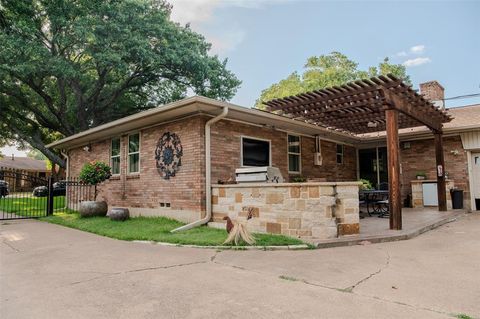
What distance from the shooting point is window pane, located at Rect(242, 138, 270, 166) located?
8.75 m

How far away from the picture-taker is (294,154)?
10656 mm

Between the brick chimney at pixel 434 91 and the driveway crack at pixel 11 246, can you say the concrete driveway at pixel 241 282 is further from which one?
the brick chimney at pixel 434 91

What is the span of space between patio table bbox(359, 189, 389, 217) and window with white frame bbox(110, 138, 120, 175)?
7784 millimetres

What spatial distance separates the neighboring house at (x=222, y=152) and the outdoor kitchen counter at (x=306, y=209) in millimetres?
155

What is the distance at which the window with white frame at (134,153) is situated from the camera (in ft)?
31.9

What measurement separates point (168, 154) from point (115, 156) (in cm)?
327

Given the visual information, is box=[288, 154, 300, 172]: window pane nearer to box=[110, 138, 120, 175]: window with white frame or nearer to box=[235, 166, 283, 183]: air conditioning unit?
box=[235, 166, 283, 183]: air conditioning unit

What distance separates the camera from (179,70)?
58.5ft

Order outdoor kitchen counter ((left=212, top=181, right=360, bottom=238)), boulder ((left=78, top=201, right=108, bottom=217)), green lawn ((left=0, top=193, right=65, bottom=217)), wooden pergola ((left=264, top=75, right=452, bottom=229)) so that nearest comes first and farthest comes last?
1. outdoor kitchen counter ((left=212, top=181, right=360, bottom=238))
2. wooden pergola ((left=264, top=75, right=452, bottom=229))
3. boulder ((left=78, top=201, right=108, bottom=217))
4. green lawn ((left=0, top=193, right=65, bottom=217))

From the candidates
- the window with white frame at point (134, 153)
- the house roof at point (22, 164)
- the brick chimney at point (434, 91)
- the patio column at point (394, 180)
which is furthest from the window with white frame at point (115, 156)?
the house roof at point (22, 164)

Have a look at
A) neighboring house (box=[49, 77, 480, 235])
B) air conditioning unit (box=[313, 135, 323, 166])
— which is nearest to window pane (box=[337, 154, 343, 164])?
neighboring house (box=[49, 77, 480, 235])

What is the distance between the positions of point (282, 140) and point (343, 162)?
4490 millimetres

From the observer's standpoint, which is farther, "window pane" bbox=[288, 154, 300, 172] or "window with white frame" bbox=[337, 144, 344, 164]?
"window with white frame" bbox=[337, 144, 344, 164]

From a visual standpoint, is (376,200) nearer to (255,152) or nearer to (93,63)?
(255,152)
